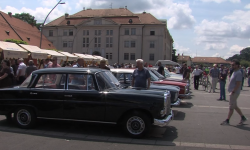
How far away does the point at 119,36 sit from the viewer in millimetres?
61656

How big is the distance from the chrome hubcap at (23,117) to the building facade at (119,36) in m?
54.9

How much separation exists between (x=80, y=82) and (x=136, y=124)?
1716mm

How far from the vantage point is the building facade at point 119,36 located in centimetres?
6078

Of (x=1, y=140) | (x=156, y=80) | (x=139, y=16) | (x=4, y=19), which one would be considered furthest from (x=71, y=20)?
(x=1, y=140)

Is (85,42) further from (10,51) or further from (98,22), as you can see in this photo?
(10,51)

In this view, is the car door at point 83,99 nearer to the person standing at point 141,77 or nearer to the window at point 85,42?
the person standing at point 141,77

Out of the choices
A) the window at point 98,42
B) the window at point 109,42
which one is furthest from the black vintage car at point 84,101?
the window at point 98,42

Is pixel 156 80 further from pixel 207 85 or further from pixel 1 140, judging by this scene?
pixel 207 85

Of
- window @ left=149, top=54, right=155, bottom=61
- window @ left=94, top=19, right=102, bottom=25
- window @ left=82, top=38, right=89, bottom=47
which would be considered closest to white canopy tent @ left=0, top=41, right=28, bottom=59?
window @ left=94, top=19, right=102, bottom=25

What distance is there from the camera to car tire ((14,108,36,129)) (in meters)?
6.43

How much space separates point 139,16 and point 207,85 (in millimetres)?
49615

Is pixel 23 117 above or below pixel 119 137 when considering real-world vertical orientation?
above

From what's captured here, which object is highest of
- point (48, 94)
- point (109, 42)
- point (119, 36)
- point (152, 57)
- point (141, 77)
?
point (119, 36)

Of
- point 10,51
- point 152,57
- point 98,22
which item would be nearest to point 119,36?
point 98,22
